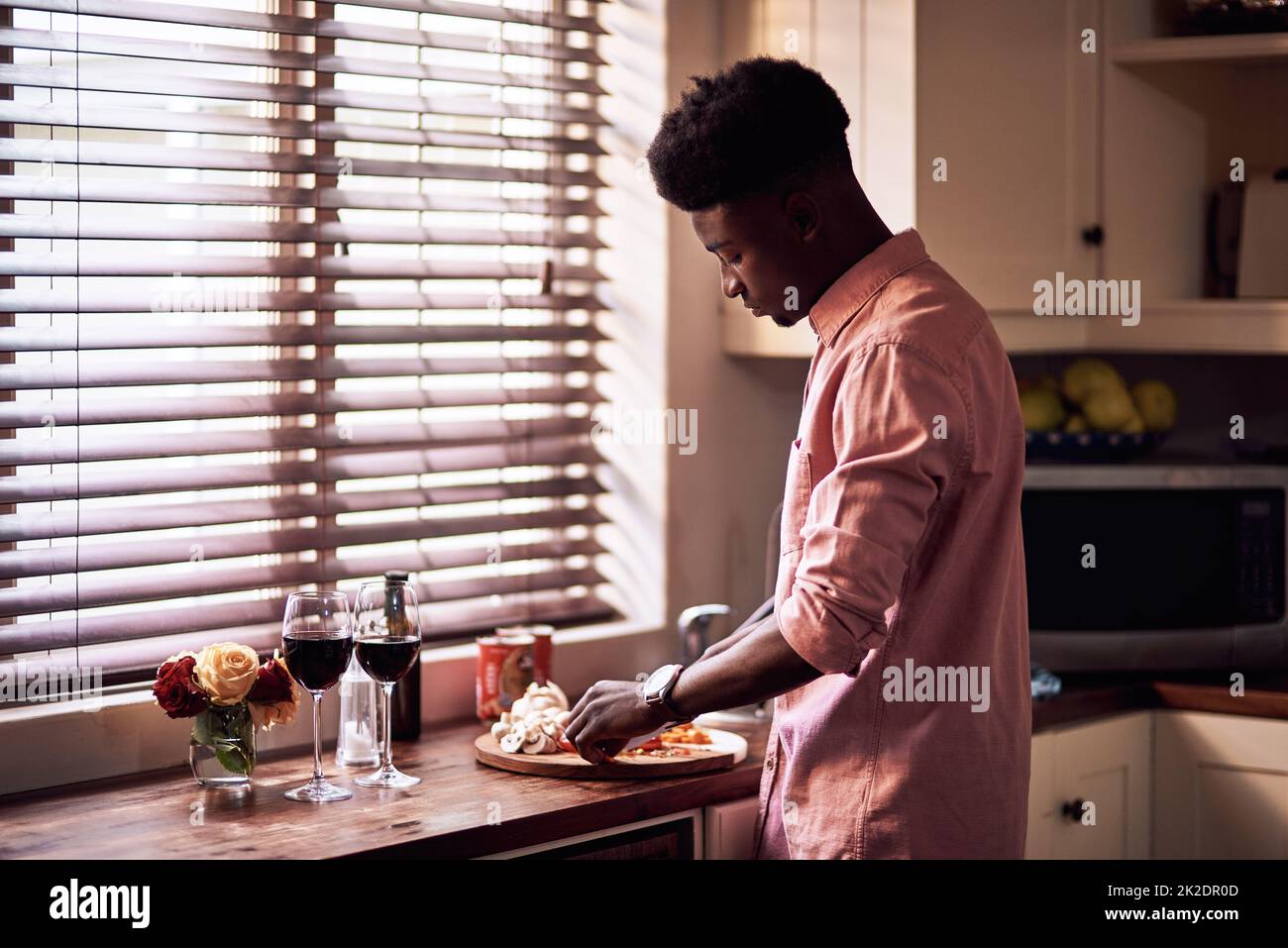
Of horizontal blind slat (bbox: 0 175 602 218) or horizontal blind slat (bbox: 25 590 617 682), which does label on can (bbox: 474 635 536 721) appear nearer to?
horizontal blind slat (bbox: 25 590 617 682)

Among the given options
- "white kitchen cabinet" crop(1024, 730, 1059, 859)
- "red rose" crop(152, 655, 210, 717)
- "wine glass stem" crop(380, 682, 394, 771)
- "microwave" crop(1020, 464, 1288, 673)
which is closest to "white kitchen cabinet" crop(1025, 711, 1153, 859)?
"white kitchen cabinet" crop(1024, 730, 1059, 859)

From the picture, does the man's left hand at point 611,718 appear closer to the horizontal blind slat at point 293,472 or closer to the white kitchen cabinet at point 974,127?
the horizontal blind slat at point 293,472

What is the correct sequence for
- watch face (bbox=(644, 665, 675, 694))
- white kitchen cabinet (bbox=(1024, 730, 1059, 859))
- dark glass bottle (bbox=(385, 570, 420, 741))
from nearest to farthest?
1. watch face (bbox=(644, 665, 675, 694))
2. dark glass bottle (bbox=(385, 570, 420, 741))
3. white kitchen cabinet (bbox=(1024, 730, 1059, 859))

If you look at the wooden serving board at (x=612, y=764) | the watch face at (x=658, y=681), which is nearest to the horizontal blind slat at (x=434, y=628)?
the wooden serving board at (x=612, y=764)

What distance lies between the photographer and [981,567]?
1.47 m

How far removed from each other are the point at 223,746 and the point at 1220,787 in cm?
152

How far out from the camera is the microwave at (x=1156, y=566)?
240 centimetres

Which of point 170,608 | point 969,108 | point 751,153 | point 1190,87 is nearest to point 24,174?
point 170,608

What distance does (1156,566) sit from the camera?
7.93ft

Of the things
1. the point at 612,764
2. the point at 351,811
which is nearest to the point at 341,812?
the point at 351,811

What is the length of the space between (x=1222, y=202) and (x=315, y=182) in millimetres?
1586

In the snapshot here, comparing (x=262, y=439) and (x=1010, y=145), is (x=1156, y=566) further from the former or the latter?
(x=262, y=439)

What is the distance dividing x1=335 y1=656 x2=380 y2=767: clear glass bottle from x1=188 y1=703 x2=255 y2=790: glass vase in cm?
15

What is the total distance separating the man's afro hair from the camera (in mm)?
1452
